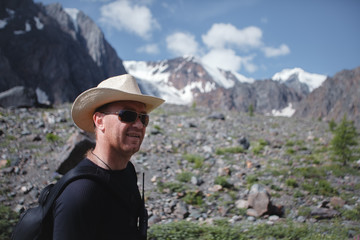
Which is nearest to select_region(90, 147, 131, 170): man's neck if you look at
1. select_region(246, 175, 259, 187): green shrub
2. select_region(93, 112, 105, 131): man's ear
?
select_region(93, 112, 105, 131): man's ear

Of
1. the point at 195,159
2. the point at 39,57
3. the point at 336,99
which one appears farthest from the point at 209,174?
the point at 336,99

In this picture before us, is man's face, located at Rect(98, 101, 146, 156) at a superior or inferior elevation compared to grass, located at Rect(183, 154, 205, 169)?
superior

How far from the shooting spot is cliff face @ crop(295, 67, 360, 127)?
14175 cm

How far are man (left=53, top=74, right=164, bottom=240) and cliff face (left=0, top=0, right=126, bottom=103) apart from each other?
3706 inches

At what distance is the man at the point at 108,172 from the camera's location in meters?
1.82

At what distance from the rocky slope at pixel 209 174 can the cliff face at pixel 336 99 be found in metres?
148

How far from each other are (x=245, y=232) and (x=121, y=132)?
358 centimetres

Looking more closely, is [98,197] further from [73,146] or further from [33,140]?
[33,140]

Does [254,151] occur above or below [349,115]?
below

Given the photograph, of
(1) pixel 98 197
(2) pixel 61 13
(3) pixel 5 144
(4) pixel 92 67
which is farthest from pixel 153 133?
(2) pixel 61 13

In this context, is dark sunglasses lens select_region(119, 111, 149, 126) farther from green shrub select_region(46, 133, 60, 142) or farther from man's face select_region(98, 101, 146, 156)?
green shrub select_region(46, 133, 60, 142)

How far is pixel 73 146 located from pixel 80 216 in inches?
Answer: 252

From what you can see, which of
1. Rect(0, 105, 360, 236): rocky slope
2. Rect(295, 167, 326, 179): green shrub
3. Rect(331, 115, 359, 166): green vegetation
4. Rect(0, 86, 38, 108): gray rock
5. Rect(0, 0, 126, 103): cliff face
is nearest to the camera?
Rect(0, 105, 360, 236): rocky slope

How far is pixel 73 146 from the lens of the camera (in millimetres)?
7688
